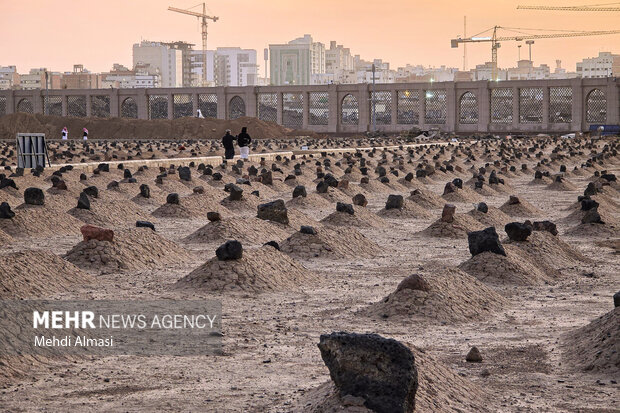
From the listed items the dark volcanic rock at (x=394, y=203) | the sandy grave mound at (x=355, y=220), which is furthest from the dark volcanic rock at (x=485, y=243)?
the dark volcanic rock at (x=394, y=203)

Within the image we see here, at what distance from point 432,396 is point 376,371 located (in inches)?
24.0

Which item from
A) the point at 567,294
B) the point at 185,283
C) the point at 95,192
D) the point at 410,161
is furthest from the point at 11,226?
the point at 410,161

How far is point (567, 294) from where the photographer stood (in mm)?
11234

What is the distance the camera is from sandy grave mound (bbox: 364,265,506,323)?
9609mm

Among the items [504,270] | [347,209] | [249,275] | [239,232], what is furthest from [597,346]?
[347,209]

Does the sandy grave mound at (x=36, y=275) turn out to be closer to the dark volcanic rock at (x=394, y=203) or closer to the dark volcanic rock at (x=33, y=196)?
the dark volcanic rock at (x=33, y=196)

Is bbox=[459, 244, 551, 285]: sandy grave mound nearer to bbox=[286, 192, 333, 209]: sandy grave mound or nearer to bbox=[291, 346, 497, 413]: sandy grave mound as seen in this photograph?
bbox=[291, 346, 497, 413]: sandy grave mound

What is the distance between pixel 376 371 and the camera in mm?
5980

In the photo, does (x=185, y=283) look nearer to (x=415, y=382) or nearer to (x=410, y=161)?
(x=415, y=382)

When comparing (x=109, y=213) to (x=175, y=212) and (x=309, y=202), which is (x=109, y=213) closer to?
(x=175, y=212)

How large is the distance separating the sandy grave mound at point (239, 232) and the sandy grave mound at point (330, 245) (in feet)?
3.42

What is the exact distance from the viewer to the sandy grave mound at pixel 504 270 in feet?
38.8

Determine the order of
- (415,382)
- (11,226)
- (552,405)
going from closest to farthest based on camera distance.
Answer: (415,382) → (552,405) → (11,226)

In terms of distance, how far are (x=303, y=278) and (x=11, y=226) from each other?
6161 millimetres
